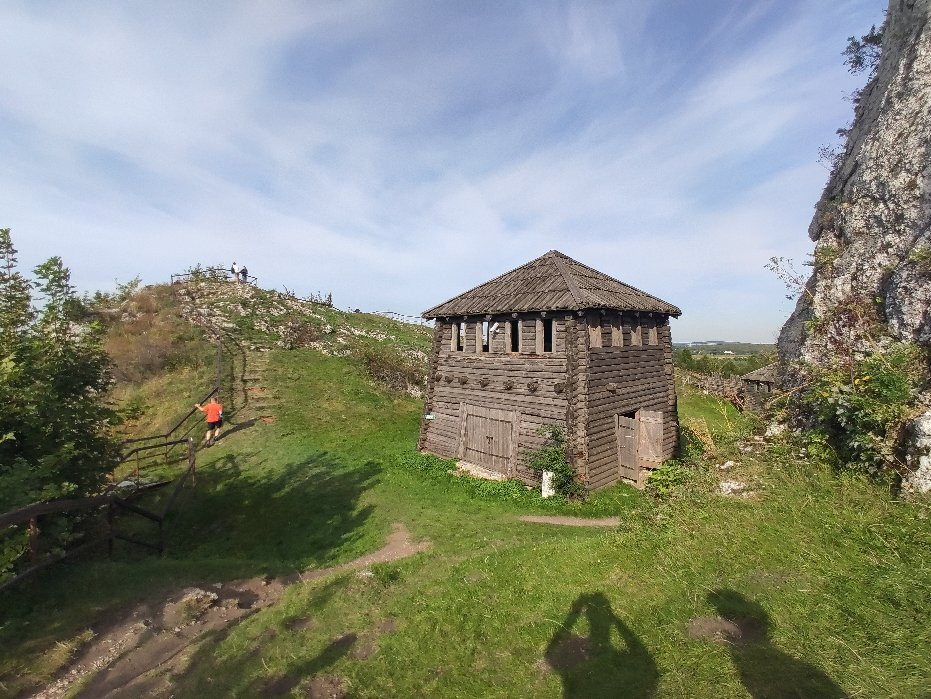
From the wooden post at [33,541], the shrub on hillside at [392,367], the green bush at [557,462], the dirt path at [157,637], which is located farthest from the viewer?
the shrub on hillside at [392,367]

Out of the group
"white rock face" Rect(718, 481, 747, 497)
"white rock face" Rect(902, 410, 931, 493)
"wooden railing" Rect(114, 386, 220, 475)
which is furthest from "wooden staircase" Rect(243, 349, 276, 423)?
"white rock face" Rect(902, 410, 931, 493)

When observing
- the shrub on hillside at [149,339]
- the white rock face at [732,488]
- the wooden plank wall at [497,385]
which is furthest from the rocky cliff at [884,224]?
the shrub on hillside at [149,339]

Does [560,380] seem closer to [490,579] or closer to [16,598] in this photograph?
[490,579]

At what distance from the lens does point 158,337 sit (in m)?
26.9

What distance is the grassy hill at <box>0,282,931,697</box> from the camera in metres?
4.66

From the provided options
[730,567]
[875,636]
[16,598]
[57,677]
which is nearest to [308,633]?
[57,677]

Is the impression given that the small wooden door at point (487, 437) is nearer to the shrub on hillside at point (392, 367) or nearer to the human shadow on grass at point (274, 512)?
the human shadow on grass at point (274, 512)

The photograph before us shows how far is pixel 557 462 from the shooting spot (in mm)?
14031

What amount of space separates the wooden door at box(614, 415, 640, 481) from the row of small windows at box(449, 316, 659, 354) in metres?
2.82

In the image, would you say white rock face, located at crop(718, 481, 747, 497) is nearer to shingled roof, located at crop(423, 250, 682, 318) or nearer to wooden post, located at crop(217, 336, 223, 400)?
shingled roof, located at crop(423, 250, 682, 318)

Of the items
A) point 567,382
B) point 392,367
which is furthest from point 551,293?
point 392,367

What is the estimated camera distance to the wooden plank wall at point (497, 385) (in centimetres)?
1477

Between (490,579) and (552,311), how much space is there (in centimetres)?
923

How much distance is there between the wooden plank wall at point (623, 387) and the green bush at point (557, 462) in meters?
0.61
